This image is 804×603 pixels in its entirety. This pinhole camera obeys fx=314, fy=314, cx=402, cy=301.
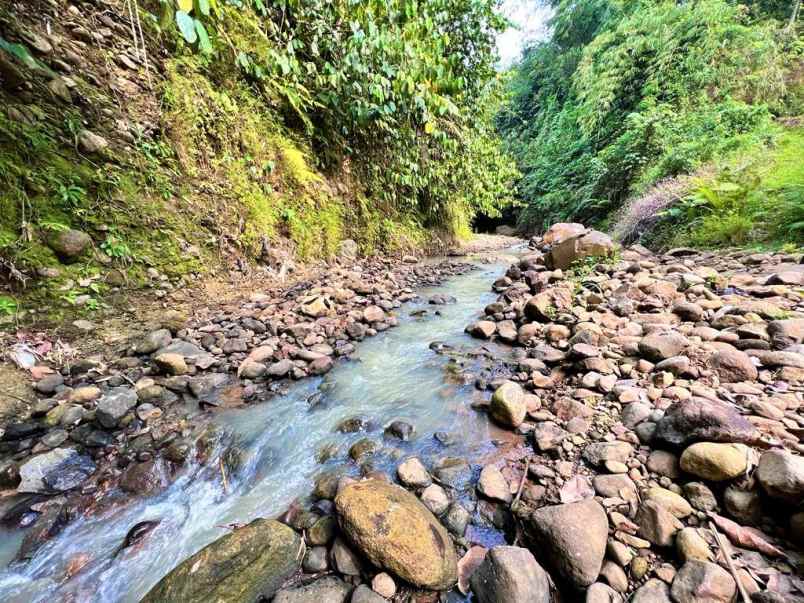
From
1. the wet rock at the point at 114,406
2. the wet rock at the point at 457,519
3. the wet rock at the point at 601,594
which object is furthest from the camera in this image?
the wet rock at the point at 114,406

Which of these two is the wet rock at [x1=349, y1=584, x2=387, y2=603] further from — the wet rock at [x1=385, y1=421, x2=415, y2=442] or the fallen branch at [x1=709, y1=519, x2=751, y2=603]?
the fallen branch at [x1=709, y1=519, x2=751, y2=603]

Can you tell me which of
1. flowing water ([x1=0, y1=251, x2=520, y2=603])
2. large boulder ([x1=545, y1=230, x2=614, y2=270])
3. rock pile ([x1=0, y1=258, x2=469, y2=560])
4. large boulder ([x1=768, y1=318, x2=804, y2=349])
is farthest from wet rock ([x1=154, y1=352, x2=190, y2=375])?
large boulder ([x1=545, y1=230, x2=614, y2=270])

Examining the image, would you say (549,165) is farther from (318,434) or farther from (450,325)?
(318,434)

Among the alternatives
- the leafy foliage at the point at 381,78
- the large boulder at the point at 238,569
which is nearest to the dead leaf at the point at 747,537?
the large boulder at the point at 238,569

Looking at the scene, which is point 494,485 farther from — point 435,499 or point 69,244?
point 69,244

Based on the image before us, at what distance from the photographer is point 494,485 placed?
156cm

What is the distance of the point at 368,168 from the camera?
6809 mm

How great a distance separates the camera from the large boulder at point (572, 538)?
3.70 feet

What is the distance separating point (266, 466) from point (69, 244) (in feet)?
8.39

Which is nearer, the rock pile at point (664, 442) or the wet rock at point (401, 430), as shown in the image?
the rock pile at point (664, 442)

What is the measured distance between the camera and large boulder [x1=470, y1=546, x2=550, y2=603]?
3.60 ft

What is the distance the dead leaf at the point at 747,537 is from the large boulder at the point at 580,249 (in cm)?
409

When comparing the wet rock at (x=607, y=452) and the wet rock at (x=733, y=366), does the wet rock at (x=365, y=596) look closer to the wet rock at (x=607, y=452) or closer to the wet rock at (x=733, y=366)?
the wet rock at (x=607, y=452)

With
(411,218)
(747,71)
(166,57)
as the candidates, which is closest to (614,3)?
(747,71)
